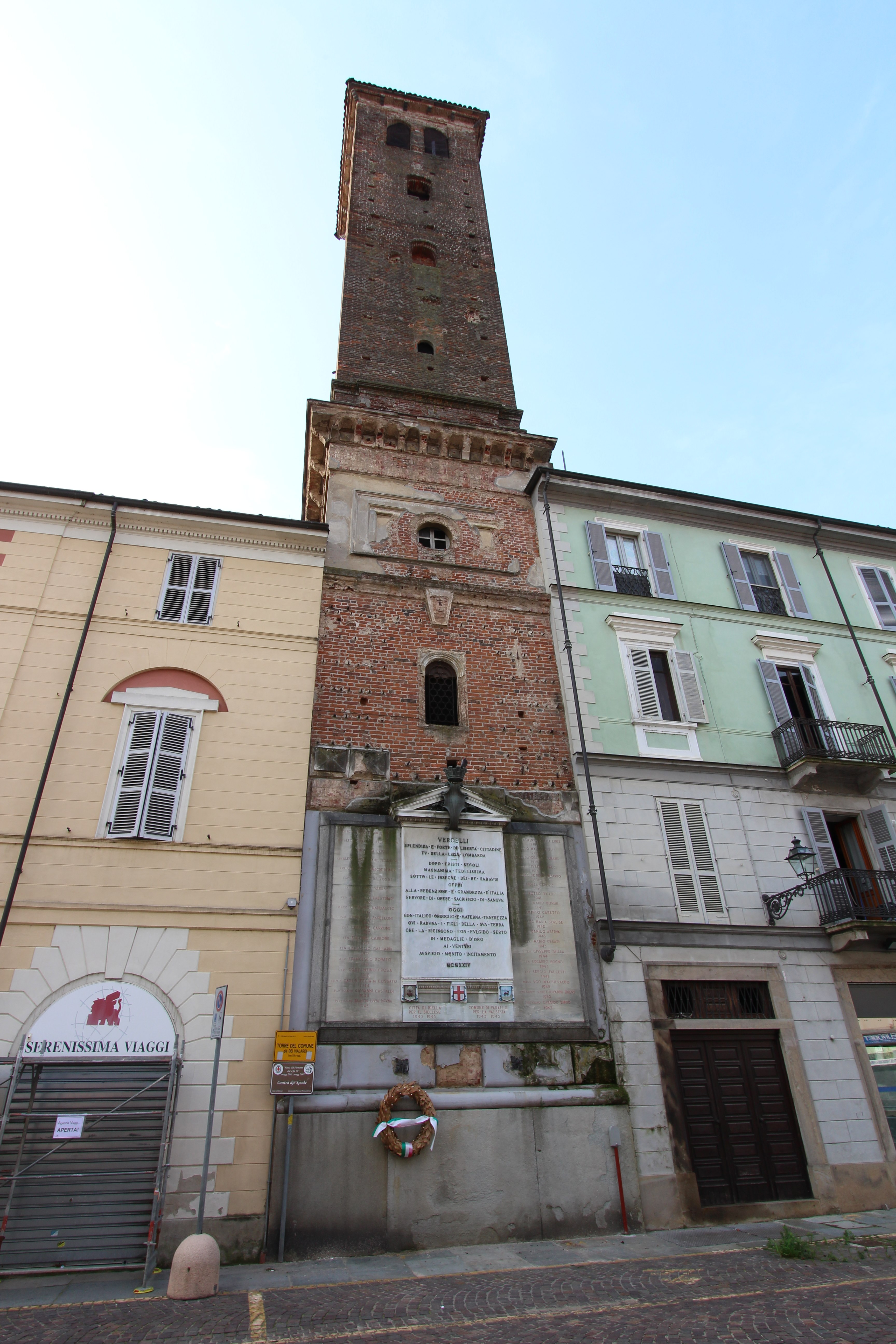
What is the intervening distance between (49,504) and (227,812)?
6.54 meters

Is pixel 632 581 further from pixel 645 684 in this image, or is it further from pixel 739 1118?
pixel 739 1118

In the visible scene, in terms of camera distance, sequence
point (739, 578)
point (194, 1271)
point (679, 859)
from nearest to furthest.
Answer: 1. point (194, 1271)
2. point (679, 859)
3. point (739, 578)

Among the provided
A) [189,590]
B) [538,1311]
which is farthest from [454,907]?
[189,590]

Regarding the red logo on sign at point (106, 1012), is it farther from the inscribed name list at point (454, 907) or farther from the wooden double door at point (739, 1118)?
the wooden double door at point (739, 1118)

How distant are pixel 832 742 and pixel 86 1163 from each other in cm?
1378

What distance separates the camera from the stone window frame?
523 inches

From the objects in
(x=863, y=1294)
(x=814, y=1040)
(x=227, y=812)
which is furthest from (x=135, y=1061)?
(x=814, y=1040)

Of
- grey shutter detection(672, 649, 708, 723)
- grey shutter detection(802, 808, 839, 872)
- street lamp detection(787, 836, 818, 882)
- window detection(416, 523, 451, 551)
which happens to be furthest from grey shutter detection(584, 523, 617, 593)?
street lamp detection(787, 836, 818, 882)

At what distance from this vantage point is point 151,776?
450 inches

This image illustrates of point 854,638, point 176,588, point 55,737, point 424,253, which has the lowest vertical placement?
point 55,737

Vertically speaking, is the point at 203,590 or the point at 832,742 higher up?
the point at 203,590

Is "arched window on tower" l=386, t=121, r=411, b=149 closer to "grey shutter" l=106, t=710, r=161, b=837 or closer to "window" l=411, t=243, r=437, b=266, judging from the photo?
"window" l=411, t=243, r=437, b=266

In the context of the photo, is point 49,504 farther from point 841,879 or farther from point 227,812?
point 841,879

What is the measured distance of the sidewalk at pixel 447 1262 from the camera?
787cm
